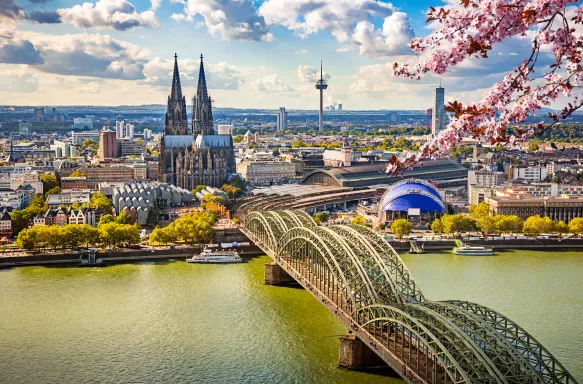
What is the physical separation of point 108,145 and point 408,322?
203 ft

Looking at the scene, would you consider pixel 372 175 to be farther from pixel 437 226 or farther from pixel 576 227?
pixel 576 227

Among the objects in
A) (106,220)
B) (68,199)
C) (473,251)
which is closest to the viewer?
(473,251)

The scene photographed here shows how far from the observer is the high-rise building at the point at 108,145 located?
70.1 metres

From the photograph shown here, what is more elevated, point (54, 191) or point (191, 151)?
point (191, 151)

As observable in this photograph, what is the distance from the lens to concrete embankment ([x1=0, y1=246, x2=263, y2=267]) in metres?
25.6

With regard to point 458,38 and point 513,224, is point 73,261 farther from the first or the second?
point 458,38

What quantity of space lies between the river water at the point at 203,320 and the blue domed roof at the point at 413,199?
9040 millimetres

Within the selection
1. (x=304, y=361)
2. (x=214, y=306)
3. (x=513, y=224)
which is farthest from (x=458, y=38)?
(x=513, y=224)

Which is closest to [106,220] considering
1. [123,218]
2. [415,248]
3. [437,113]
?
[123,218]

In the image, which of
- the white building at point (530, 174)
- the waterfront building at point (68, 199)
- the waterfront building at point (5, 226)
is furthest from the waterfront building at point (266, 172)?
the waterfront building at point (5, 226)

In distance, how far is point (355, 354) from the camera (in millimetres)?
13930

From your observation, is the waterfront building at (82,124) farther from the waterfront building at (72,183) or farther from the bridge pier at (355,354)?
the bridge pier at (355,354)

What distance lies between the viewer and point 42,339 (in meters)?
16.0

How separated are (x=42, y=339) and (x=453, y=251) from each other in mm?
16645
